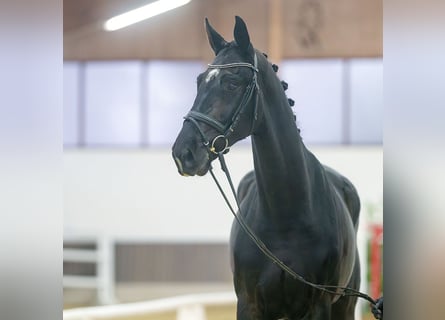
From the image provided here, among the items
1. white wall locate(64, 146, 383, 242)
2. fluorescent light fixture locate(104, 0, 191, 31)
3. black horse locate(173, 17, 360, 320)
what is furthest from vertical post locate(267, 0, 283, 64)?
black horse locate(173, 17, 360, 320)

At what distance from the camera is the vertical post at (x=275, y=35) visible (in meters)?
3.71

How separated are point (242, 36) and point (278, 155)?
254mm

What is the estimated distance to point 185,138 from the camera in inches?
46.1

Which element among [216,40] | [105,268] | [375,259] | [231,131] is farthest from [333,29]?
[231,131]

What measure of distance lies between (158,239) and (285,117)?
2.73 meters

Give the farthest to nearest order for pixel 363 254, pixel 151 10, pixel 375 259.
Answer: pixel 375 259, pixel 363 254, pixel 151 10

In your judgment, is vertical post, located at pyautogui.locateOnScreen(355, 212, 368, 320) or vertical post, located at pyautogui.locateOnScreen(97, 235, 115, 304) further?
vertical post, located at pyautogui.locateOnScreen(97, 235, 115, 304)

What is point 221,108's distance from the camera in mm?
1213

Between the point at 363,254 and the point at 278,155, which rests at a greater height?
the point at 278,155

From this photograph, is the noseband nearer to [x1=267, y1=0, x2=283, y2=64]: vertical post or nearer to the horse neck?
the horse neck

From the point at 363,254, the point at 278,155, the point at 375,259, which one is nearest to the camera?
the point at 278,155

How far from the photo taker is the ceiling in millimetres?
3672

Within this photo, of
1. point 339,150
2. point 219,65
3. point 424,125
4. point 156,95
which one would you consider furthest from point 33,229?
point 156,95

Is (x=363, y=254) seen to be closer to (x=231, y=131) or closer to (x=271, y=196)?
(x=271, y=196)
